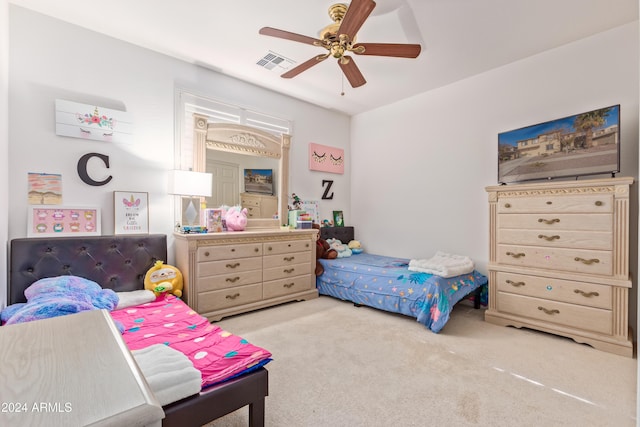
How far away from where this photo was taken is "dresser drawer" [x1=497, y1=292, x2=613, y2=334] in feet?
7.66

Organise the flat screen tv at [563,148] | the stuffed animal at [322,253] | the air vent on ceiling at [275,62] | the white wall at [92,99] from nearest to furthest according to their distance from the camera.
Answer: the white wall at [92,99] < the flat screen tv at [563,148] < the air vent on ceiling at [275,62] < the stuffed animal at [322,253]

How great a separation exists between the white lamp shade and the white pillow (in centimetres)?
95

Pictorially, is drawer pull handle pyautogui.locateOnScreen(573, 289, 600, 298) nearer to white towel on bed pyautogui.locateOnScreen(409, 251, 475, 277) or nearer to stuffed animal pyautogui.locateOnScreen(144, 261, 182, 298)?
white towel on bed pyautogui.locateOnScreen(409, 251, 475, 277)

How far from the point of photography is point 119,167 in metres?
2.73

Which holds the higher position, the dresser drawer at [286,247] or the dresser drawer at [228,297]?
the dresser drawer at [286,247]

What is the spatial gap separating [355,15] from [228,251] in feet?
7.57

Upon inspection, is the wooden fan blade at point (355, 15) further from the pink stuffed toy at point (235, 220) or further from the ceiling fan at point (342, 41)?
the pink stuffed toy at point (235, 220)

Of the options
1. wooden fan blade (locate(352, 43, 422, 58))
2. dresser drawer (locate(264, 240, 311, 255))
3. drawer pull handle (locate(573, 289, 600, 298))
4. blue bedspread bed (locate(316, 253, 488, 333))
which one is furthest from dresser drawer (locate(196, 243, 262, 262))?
drawer pull handle (locate(573, 289, 600, 298))

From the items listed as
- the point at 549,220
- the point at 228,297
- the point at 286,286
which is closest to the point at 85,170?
the point at 228,297

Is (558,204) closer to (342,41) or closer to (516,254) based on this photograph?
(516,254)

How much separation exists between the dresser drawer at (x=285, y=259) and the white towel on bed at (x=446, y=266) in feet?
4.20

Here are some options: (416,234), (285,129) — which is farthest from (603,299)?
(285,129)

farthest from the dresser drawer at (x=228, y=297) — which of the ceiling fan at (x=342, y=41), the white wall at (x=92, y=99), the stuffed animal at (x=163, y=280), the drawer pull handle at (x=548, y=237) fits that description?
the drawer pull handle at (x=548, y=237)

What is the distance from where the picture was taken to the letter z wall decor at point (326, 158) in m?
4.37
